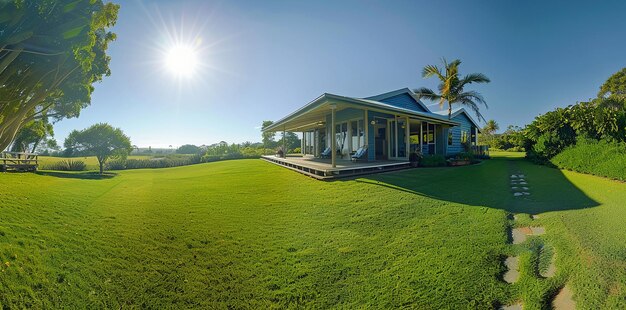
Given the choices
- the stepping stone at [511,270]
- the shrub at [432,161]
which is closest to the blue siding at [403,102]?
the shrub at [432,161]

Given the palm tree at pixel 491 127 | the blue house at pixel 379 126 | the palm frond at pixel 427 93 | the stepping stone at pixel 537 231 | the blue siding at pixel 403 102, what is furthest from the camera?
the palm tree at pixel 491 127

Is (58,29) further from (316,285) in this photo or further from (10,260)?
(316,285)

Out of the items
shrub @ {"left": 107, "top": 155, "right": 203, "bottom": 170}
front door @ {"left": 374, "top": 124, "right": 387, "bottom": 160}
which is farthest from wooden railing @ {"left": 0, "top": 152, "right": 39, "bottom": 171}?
front door @ {"left": 374, "top": 124, "right": 387, "bottom": 160}

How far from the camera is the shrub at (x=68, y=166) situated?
22391 millimetres

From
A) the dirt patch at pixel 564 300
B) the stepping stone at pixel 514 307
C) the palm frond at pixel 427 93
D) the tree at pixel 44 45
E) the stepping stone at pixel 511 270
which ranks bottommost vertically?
the stepping stone at pixel 514 307

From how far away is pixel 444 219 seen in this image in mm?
4984

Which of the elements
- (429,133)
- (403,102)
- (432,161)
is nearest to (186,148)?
(403,102)

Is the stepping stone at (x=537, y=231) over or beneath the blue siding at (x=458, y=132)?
beneath

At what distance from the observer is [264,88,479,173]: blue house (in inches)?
432

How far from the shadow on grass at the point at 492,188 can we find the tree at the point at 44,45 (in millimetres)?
9246

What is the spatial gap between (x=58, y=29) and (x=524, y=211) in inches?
471

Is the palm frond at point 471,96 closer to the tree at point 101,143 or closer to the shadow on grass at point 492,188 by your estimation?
the shadow on grass at point 492,188

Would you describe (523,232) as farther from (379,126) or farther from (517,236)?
(379,126)

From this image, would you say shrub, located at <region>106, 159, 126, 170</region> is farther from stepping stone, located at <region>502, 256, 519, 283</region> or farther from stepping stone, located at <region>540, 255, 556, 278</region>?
stepping stone, located at <region>540, 255, 556, 278</region>
